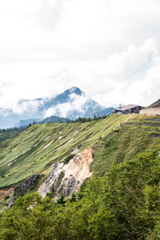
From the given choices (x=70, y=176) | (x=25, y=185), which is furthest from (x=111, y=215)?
(x=25, y=185)

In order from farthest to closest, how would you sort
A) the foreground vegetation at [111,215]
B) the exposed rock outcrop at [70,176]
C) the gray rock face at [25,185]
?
the gray rock face at [25,185], the exposed rock outcrop at [70,176], the foreground vegetation at [111,215]

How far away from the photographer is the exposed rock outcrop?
7088 cm

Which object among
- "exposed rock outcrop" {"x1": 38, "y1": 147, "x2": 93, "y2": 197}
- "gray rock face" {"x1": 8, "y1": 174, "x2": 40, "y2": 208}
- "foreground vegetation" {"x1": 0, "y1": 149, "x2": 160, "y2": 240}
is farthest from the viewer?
"gray rock face" {"x1": 8, "y1": 174, "x2": 40, "y2": 208}

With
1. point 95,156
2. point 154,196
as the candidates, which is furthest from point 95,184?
point 95,156

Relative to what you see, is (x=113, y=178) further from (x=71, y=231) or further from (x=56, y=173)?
(x=56, y=173)

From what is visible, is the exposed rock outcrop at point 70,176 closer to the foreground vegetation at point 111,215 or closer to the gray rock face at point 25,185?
the gray rock face at point 25,185

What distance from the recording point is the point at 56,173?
8719 cm

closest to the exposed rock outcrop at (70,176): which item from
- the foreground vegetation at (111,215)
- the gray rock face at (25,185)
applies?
the gray rock face at (25,185)

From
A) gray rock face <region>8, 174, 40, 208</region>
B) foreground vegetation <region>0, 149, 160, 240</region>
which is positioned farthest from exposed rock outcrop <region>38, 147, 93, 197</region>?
foreground vegetation <region>0, 149, 160, 240</region>

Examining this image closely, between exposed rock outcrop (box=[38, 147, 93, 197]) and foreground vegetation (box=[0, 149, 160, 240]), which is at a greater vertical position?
foreground vegetation (box=[0, 149, 160, 240])

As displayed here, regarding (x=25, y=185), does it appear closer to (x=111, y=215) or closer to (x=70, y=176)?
(x=70, y=176)

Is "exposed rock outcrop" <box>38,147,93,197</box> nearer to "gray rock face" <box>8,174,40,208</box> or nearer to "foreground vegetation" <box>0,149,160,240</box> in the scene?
"gray rock face" <box>8,174,40,208</box>

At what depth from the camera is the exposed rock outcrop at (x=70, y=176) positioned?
70875 mm

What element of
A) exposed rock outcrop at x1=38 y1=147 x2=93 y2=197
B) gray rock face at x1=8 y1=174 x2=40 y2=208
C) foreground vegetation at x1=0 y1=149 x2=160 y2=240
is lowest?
gray rock face at x1=8 y1=174 x2=40 y2=208
